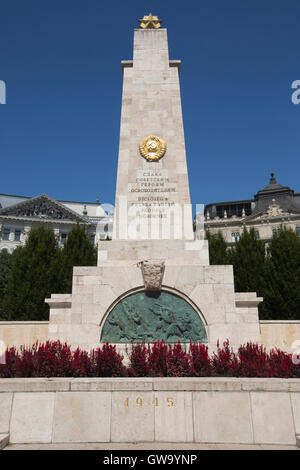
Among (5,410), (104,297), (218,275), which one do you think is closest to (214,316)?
(218,275)

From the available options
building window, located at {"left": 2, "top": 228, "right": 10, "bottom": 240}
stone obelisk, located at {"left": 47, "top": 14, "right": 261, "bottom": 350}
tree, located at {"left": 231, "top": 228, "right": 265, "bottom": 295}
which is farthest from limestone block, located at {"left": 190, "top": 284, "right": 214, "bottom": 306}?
building window, located at {"left": 2, "top": 228, "right": 10, "bottom": 240}

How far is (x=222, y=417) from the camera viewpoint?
227 inches

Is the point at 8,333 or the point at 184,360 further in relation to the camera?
the point at 8,333

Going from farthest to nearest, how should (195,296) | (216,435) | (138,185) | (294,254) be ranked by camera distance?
(294,254), (138,185), (195,296), (216,435)

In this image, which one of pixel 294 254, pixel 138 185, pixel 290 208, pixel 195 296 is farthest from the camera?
pixel 290 208

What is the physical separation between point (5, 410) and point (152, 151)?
10.7 m

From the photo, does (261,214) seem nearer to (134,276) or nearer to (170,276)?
(170,276)

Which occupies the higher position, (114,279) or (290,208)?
(290,208)

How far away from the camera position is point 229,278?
37.1ft

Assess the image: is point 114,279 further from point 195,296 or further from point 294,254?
point 294,254

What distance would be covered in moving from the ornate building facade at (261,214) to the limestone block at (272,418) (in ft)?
169
